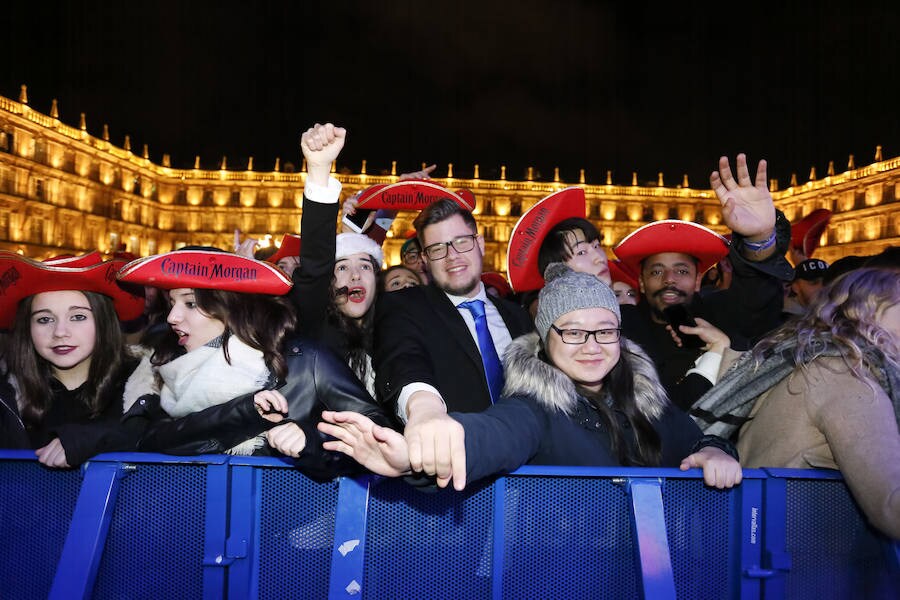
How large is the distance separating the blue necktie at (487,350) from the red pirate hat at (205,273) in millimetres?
922

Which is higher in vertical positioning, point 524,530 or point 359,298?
point 359,298

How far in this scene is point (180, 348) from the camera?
272 cm

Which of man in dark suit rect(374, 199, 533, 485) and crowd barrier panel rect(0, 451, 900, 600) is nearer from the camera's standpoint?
crowd barrier panel rect(0, 451, 900, 600)

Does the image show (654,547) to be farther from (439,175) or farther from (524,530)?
(439,175)

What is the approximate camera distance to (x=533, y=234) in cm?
349

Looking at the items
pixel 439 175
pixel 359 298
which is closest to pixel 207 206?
pixel 439 175

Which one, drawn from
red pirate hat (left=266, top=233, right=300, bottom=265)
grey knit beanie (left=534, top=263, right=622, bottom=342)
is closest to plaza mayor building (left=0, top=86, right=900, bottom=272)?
red pirate hat (left=266, top=233, right=300, bottom=265)

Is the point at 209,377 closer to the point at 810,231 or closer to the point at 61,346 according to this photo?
the point at 61,346

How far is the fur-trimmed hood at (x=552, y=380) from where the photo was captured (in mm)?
2072

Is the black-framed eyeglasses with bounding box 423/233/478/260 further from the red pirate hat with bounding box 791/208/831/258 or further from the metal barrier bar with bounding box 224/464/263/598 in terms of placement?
the red pirate hat with bounding box 791/208/831/258

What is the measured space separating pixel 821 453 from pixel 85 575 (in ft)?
7.31

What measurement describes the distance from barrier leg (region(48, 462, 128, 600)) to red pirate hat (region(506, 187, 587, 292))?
213 cm

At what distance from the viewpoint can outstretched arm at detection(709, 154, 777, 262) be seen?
2.67 m

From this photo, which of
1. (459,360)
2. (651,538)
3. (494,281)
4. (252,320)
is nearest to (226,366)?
(252,320)
